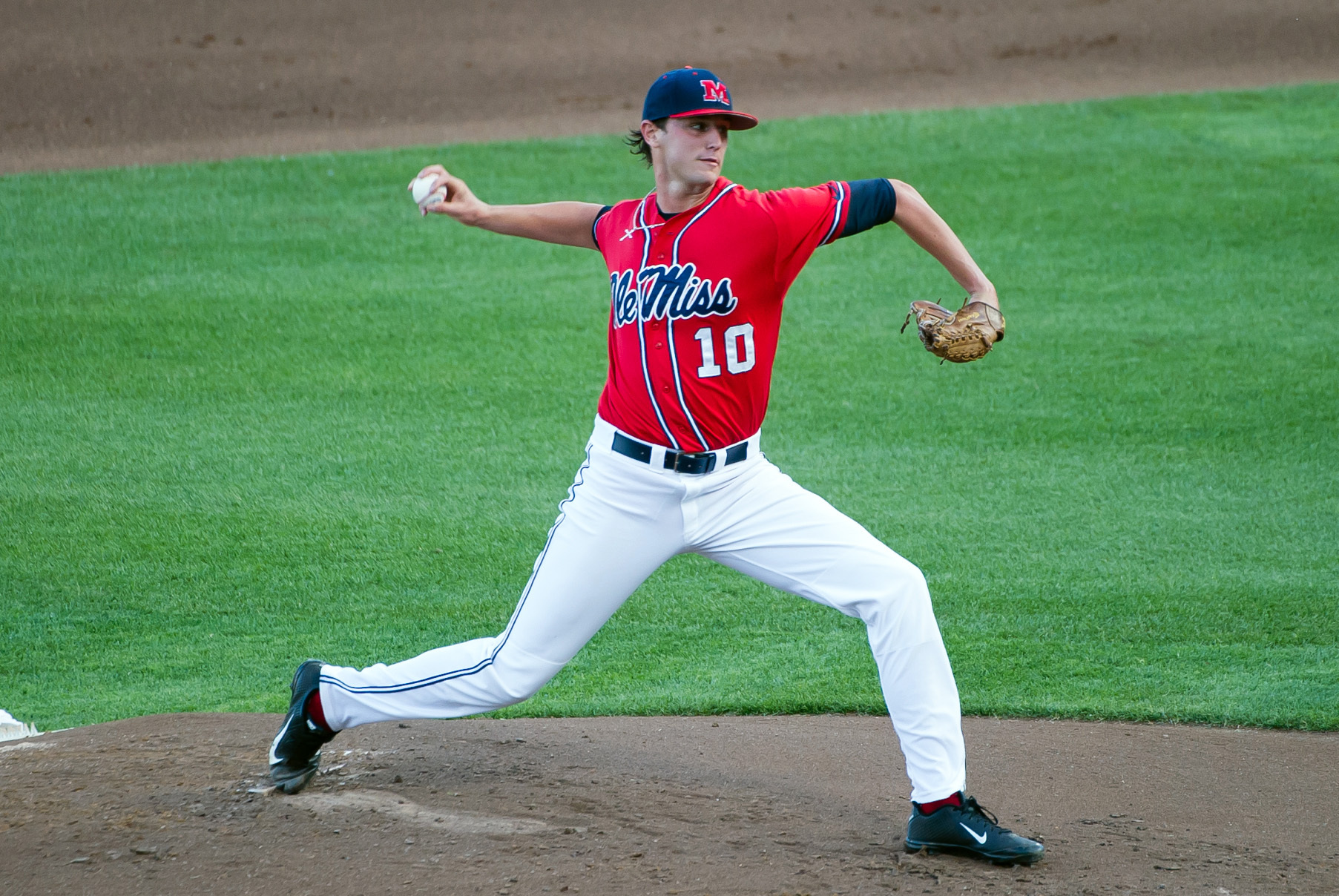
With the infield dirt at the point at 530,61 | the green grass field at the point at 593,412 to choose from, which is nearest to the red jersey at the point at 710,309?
the green grass field at the point at 593,412

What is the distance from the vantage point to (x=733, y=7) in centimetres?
1694

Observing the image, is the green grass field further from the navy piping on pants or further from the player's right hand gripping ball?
the player's right hand gripping ball

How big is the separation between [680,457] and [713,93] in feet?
2.91

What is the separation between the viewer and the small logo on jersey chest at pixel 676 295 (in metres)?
3.26

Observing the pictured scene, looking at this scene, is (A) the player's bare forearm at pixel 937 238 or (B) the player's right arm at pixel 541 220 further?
(B) the player's right arm at pixel 541 220

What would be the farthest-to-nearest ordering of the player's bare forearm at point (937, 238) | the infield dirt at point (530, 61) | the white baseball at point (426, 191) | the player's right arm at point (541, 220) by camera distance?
the infield dirt at point (530, 61), the player's right arm at point (541, 220), the white baseball at point (426, 191), the player's bare forearm at point (937, 238)

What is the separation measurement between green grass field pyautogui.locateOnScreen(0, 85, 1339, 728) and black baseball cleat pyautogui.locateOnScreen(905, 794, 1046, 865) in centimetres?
132

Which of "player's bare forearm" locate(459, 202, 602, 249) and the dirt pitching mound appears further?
"player's bare forearm" locate(459, 202, 602, 249)

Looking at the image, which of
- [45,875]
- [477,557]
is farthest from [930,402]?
[45,875]

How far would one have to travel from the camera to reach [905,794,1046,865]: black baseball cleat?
316 centimetres

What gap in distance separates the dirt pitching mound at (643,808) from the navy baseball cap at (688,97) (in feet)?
5.71

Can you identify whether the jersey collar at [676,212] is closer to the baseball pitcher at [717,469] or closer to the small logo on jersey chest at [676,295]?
the baseball pitcher at [717,469]

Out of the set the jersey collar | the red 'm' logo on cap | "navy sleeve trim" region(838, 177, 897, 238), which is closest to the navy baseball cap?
the red 'm' logo on cap

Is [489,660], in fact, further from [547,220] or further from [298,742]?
[547,220]
